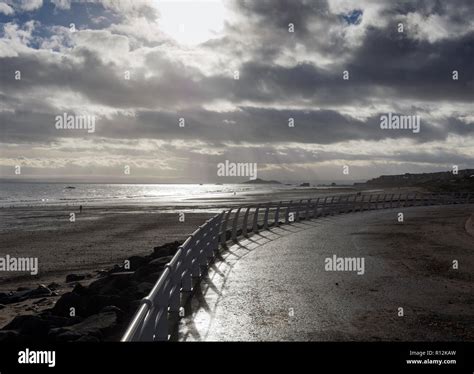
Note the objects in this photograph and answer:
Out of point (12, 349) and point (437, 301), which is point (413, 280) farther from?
point (12, 349)

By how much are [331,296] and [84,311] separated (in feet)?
16.3

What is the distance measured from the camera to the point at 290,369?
17.6ft

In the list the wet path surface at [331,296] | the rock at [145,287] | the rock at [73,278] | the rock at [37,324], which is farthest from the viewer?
the rock at [73,278]

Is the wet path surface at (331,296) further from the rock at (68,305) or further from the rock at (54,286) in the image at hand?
the rock at (54,286)

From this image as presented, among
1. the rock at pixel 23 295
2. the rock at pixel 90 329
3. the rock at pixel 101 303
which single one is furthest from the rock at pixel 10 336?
the rock at pixel 23 295

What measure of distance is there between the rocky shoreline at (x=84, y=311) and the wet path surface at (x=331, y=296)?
4.48 feet

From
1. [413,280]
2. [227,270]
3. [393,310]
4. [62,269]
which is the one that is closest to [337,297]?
[393,310]

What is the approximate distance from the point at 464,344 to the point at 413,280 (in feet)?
16.0

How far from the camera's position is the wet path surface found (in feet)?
23.1

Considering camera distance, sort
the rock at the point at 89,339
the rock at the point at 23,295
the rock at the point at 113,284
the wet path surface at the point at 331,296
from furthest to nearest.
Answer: the rock at the point at 23,295
the rock at the point at 113,284
the rock at the point at 89,339
the wet path surface at the point at 331,296

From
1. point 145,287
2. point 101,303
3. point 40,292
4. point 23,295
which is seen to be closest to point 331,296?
point 145,287

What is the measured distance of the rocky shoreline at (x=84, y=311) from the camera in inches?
312

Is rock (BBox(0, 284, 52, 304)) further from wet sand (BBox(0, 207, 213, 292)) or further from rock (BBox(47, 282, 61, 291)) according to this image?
wet sand (BBox(0, 207, 213, 292))

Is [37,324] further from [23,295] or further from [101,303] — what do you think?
[23,295]
